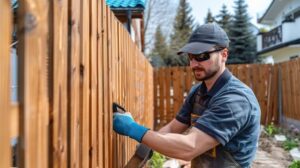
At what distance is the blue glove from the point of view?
2.43 meters

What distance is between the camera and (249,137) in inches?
108

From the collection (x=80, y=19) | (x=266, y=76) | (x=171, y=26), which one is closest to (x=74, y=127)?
(x=80, y=19)

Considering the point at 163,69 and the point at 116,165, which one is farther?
the point at 163,69

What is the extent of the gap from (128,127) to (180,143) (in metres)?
0.35

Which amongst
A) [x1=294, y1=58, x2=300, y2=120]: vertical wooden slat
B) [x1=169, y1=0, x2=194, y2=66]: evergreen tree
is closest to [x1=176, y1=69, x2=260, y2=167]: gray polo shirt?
[x1=294, y1=58, x2=300, y2=120]: vertical wooden slat

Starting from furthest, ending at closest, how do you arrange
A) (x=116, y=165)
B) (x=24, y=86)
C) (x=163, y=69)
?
(x=163, y=69) < (x=116, y=165) < (x=24, y=86)

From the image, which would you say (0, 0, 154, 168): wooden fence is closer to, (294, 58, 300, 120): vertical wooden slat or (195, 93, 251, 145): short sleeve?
(195, 93, 251, 145): short sleeve

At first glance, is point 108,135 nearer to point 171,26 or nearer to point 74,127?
point 74,127

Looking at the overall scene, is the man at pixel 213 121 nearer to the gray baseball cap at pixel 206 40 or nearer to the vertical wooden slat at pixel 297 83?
the gray baseball cap at pixel 206 40

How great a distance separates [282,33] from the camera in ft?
74.2

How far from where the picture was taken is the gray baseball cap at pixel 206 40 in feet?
9.11

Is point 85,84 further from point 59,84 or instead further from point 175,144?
point 175,144

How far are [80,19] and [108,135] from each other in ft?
3.31

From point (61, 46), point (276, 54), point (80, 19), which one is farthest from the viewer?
point (276, 54)
